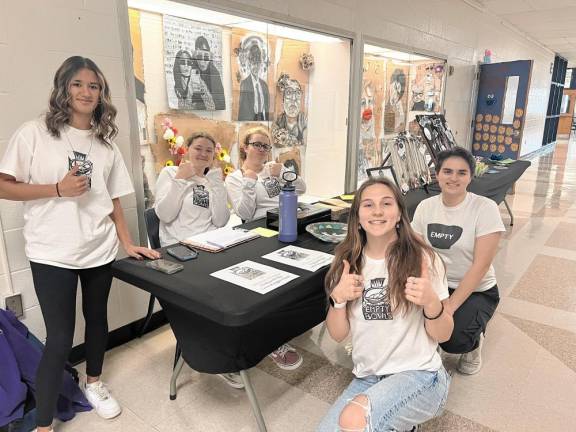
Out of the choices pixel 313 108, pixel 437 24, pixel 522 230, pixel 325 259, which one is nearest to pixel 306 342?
pixel 325 259

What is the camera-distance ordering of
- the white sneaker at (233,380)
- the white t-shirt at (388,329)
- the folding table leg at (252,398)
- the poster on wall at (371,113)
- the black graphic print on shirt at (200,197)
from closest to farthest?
1. the white t-shirt at (388,329)
2. the folding table leg at (252,398)
3. the white sneaker at (233,380)
4. the black graphic print on shirt at (200,197)
5. the poster on wall at (371,113)

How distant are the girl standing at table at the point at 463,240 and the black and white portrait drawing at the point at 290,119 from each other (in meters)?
1.90

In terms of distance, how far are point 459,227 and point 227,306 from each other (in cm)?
119

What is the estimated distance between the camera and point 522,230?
4531 mm

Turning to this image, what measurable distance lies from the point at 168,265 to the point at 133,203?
92 cm

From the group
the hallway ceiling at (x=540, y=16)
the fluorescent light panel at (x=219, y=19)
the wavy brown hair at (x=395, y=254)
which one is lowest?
the wavy brown hair at (x=395, y=254)

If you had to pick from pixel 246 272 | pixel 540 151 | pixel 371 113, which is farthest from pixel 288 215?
pixel 540 151

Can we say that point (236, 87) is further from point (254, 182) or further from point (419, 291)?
point (419, 291)

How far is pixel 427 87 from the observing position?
17.2 ft

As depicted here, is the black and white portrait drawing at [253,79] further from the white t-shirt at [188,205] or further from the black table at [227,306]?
the black table at [227,306]

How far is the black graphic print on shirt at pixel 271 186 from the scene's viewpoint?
254 cm

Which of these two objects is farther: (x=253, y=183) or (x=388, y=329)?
(x=253, y=183)

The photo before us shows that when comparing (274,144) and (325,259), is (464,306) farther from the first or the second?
(274,144)

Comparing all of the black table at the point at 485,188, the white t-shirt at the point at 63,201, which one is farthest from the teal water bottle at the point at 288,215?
the black table at the point at 485,188
